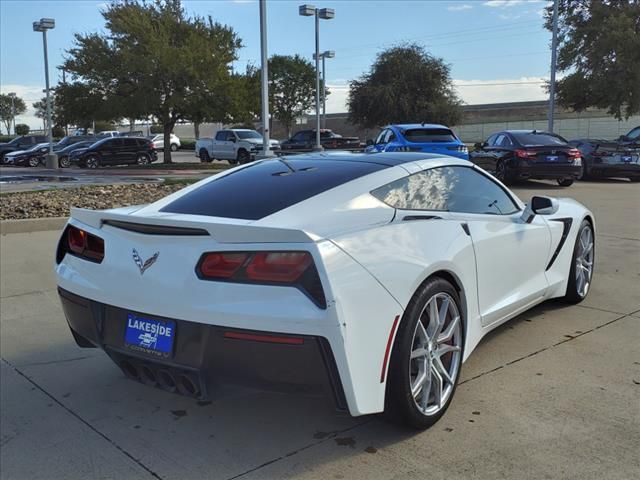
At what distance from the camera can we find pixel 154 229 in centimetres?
308

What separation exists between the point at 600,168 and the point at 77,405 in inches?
678

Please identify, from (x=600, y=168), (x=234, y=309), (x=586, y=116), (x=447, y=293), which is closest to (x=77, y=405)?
(x=234, y=309)

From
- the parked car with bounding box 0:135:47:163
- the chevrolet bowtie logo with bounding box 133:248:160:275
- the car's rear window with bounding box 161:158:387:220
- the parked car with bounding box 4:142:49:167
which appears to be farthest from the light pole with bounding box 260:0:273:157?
the parked car with bounding box 0:135:47:163

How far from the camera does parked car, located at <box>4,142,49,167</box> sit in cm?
3422

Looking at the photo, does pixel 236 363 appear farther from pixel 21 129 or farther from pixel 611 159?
pixel 21 129

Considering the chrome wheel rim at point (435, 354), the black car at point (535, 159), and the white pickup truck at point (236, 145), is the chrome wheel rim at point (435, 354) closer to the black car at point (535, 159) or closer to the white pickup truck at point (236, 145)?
the black car at point (535, 159)

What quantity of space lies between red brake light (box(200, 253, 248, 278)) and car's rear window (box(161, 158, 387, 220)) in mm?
335

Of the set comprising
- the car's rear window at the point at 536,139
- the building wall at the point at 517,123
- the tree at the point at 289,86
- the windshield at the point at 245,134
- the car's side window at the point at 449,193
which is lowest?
the car's side window at the point at 449,193

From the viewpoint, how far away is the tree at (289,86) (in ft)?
219

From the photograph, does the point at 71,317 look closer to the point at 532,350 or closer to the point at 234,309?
the point at 234,309

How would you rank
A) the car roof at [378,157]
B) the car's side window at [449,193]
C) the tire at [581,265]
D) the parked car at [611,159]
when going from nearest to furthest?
the car's side window at [449,193] < the car roof at [378,157] < the tire at [581,265] < the parked car at [611,159]

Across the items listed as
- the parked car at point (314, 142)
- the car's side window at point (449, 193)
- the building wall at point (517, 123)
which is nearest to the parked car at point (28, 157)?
the parked car at point (314, 142)

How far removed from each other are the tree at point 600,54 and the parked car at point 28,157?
27644 millimetres

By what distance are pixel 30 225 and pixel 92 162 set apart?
78.8 feet
